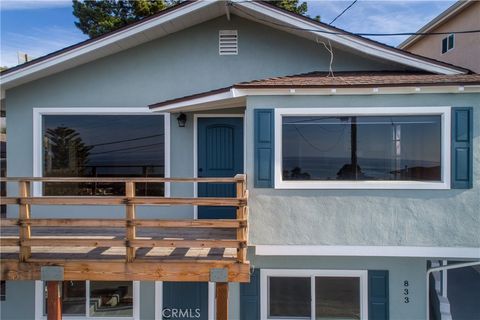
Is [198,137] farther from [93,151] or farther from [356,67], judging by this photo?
[356,67]

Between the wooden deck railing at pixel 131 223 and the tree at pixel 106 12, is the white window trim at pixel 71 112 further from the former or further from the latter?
the tree at pixel 106 12

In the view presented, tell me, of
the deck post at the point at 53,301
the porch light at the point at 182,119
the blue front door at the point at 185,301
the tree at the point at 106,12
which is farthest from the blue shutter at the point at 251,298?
the tree at the point at 106,12

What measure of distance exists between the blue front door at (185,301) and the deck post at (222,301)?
1.90 meters

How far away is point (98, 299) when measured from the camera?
6172 mm

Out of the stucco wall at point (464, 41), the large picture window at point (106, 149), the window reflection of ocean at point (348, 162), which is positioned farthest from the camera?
the stucco wall at point (464, 41)

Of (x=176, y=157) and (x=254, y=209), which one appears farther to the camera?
(x=176, y=157)

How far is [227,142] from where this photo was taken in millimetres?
6398

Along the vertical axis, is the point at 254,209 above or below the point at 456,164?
below

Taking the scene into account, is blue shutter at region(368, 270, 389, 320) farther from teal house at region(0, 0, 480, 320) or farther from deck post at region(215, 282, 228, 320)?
deck post at region(215, 282, 228, 320)

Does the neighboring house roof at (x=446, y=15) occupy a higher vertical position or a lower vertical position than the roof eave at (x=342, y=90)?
higher

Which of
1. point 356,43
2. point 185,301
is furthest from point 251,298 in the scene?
point 356,43

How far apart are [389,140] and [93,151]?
506 cm

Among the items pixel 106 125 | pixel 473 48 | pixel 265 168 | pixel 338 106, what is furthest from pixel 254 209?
pixel 473 48

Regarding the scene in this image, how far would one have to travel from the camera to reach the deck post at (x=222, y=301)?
4.29m
